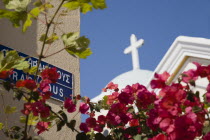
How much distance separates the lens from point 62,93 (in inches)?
189

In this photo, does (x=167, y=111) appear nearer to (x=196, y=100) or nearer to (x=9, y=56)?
(x=196, y=100)

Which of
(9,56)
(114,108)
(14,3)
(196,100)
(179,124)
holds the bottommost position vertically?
(179,124)

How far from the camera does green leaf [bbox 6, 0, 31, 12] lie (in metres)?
2.40

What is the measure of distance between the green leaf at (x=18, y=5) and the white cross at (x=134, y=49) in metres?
9.86

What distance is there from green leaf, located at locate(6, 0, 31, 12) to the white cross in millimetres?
9857

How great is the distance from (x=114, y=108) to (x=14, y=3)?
1.14m

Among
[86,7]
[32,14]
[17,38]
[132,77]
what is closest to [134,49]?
[132,77]

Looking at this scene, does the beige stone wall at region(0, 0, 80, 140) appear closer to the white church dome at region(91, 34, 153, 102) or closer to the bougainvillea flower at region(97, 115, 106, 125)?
the bougainvillea flower at region(97, 115, 106, 125)


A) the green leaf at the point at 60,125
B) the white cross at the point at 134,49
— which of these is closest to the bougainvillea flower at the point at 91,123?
the green leaf at the point at 60,125

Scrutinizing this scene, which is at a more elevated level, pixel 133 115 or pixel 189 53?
pixel 189 53

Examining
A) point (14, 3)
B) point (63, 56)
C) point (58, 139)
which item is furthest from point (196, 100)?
point (63, 56)

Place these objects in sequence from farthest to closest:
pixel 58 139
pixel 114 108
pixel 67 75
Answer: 1. pixel 67 75
2. pixel 58 139
3. pixel 114 108

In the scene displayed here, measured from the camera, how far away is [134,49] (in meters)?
12.7

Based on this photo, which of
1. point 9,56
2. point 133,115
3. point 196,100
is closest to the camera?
point 196,100
